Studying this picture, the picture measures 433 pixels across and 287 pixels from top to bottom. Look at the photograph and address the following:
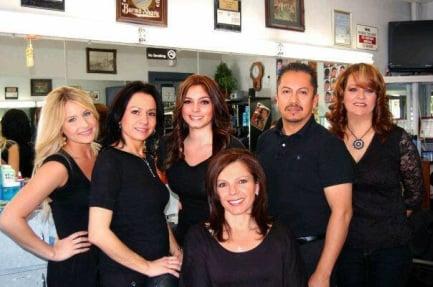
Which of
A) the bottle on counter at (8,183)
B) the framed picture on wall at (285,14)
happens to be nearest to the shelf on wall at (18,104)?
the bottle on counter at (8,183)

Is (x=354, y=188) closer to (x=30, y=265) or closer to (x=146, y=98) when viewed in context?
(x=146, y=98)

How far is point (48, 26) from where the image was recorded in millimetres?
2697

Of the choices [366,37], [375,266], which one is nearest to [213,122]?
[375,266]

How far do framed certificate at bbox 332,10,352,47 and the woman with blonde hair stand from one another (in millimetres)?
2954

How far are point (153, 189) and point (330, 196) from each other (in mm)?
636

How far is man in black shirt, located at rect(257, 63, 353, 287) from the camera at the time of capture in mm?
1732

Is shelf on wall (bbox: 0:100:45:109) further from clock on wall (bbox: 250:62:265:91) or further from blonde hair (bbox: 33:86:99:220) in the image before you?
clock on wall (bbox: 250:62:265:91)

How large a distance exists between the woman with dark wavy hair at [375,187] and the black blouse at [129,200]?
0.84 meters

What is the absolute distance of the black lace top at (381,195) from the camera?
1952 millimetres

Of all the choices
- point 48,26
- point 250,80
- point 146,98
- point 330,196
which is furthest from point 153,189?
point 250,80

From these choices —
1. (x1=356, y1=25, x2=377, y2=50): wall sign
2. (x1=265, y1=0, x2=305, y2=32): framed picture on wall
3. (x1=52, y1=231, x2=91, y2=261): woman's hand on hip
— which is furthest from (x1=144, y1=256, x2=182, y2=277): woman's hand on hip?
(x1=356, y1=25, x2=377, y2=50): wall sign

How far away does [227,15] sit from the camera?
11.4 feet

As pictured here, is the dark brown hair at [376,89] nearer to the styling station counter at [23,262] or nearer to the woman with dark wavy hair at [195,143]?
the woman with dark wavy hair at [195,143]

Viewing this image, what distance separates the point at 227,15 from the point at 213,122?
1777 mm
